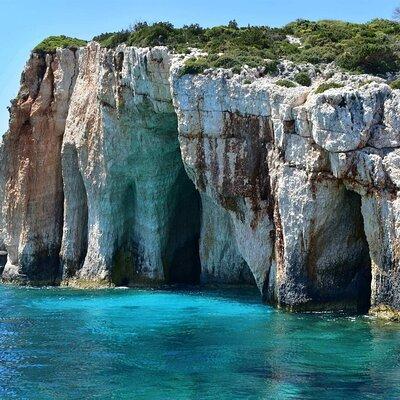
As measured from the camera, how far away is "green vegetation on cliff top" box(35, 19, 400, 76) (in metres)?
38.0

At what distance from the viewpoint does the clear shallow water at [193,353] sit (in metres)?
22.4

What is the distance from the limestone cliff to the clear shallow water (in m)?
2.98

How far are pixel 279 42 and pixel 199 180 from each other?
10459mm

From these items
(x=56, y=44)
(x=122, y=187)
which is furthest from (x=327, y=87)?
(x=56, y=44)

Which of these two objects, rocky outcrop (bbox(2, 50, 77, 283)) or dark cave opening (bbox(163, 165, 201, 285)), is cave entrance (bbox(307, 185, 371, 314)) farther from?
rocky outcrop (bbox(2, 50, 77, 283))

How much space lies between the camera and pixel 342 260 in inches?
1372

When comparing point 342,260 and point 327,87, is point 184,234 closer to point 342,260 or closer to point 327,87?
point 342,260

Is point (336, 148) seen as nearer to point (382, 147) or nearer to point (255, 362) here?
point (382, 147)

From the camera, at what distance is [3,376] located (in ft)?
79.9

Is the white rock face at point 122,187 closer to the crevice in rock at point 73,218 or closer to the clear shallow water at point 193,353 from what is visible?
the crevice in rock at point 73,218

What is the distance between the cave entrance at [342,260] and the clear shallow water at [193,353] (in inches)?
60.9

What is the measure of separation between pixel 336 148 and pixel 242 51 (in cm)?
1224

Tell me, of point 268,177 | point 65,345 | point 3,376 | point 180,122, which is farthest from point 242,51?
point 3,376

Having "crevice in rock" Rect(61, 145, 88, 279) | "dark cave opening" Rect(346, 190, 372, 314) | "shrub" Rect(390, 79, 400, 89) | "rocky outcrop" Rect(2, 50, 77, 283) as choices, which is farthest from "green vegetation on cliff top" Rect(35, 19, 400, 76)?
"dark cave opening" Rect(346, 190, 372, 314)
